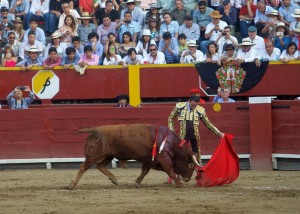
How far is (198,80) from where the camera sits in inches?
655

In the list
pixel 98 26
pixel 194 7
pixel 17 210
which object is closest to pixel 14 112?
pixel 98 26

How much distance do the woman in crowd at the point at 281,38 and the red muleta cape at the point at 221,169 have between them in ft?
12.2

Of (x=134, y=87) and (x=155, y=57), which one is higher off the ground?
(x=155, y=57)

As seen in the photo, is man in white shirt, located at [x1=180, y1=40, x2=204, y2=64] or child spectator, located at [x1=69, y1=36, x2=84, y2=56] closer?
man in white shirt, located at [x1=180, y1=40, x2=204, y2=64]

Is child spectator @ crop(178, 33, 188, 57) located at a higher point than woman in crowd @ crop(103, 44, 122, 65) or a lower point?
higher

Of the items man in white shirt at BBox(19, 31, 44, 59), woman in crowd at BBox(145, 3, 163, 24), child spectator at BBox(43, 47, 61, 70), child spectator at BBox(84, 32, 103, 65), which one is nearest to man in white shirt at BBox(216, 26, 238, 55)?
woman in crowd at BBox(145, 3, 163, 24)

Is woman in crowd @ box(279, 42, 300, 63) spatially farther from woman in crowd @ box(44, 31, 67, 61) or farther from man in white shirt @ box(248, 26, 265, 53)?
woman in crowd @ box(44, 31, 67, 61)

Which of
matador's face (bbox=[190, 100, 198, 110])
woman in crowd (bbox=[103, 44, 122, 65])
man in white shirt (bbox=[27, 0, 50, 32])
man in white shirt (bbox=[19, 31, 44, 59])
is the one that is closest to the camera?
matador's face (bbox=[190, 100, 198, 110])

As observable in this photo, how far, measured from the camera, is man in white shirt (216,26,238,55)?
1631cm

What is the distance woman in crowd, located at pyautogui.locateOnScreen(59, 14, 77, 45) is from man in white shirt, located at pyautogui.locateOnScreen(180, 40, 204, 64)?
1923 mm

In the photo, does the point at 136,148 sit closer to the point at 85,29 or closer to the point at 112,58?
the point at 112,58

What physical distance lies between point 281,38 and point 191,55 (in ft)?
4.85

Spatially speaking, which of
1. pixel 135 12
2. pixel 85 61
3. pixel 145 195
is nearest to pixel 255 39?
pixel 135 12

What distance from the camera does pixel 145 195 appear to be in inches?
456
